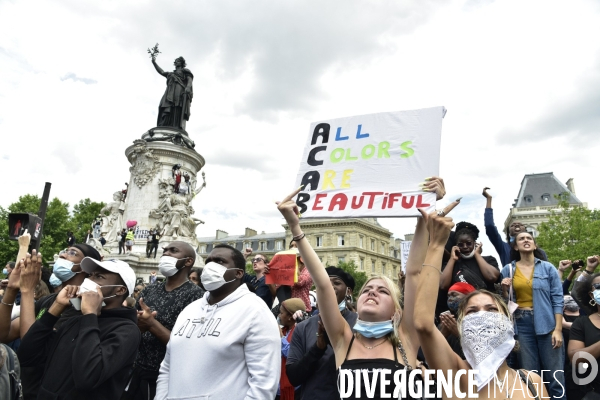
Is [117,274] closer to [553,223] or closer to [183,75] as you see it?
[183,75]

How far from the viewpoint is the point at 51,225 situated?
40.3m

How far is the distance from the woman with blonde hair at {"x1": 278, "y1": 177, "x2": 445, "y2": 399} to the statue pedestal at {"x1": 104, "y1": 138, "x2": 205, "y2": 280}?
796 inches

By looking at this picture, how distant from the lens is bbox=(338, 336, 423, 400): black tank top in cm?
259

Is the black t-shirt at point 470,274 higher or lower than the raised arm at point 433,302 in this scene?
higher

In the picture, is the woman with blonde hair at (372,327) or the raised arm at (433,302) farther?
the woman with blonde hair at (372,327)

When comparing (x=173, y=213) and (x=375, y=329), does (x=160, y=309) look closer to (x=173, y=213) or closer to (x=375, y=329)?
(x=375, y=329)

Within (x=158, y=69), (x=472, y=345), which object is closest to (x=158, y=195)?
(x=158, y=69)

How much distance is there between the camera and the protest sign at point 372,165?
3.60 meters

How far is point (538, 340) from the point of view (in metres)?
4.40

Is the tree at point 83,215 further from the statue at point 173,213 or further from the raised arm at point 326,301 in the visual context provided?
the raised arm at point 326,301

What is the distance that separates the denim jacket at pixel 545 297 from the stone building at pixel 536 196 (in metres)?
55.1

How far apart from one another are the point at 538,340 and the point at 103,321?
4086 mm

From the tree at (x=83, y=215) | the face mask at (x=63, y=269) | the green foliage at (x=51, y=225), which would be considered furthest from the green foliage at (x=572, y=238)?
the tree at (x=83, y=215)

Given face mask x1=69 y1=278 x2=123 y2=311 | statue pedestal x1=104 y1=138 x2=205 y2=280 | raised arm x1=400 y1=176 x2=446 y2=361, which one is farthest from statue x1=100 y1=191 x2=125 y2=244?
raised arm x1=400 y1=176 x2=446 y2=361
